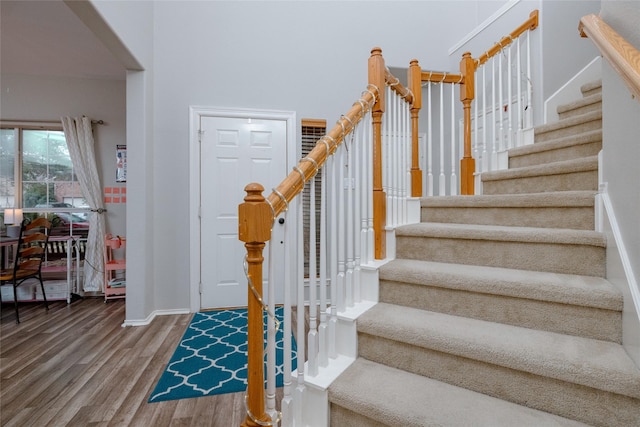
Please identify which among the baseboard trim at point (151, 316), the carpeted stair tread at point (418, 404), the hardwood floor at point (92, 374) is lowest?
the hardwood floor at point (92, 374)

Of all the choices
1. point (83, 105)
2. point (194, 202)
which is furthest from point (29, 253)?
point (83, 105)

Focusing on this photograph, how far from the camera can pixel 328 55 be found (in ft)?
11.6

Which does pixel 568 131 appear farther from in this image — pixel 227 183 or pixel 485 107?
pixel 227 183

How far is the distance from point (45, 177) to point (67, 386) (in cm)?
338

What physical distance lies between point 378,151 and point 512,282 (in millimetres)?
881

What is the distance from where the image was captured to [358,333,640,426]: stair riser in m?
0.95

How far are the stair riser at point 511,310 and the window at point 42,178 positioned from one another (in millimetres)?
4354

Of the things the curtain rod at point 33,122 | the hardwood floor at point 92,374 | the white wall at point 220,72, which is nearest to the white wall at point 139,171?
the white wall at point 220,72

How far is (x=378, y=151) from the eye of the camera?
5.48 feet

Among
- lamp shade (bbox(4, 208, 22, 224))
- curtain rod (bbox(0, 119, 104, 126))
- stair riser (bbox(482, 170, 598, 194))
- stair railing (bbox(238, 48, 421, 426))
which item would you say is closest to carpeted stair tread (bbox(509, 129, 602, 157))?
stair riser (bbox(482, 170, 598, 194))

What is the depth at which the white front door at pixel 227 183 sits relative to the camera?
328 centimetres

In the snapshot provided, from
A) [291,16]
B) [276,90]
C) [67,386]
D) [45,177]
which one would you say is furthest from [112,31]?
[45,177]

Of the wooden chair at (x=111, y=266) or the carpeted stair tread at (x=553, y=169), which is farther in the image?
the wooden chair at (x=111, y=266)

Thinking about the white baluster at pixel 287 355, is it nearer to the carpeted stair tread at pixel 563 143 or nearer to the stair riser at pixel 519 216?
the stair riser at pixel 519 216
